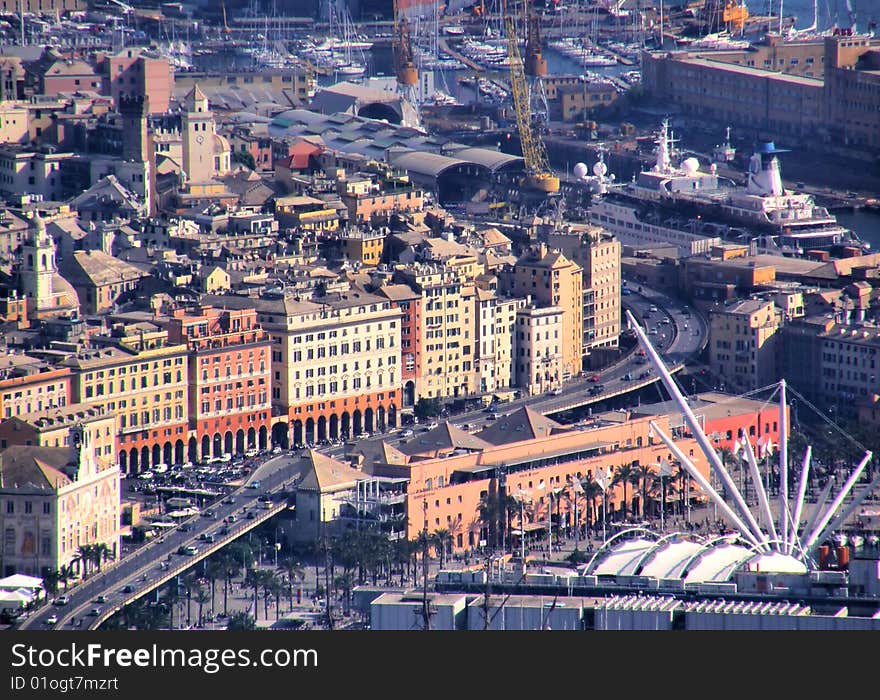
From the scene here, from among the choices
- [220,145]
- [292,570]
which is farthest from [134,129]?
[292,570]

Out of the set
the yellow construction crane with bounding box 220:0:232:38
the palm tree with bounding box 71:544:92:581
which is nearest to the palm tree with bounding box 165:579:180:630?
the palm tree with bounding box 71:544:92:581

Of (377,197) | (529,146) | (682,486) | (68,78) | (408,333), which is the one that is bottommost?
(529,146)

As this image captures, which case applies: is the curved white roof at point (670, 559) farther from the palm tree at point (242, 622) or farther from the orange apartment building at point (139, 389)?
the orange apartment building at point (139, 389)

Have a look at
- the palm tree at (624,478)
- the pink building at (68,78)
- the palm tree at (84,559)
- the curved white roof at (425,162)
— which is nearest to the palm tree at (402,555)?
the palm tree at (84,559)

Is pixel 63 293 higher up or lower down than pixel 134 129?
lower down

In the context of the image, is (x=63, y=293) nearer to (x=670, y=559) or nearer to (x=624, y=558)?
(x=624, y=558)

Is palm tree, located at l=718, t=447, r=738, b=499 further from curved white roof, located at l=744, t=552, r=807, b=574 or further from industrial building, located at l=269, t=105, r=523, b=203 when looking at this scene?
industrial building, located at l=269, t=105, r=523, b=203

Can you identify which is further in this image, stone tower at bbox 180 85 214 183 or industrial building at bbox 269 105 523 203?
industrial building at bbox 269 105 523 203
